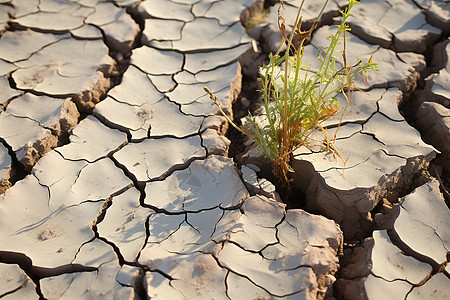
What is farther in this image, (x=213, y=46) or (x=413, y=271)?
(x=213, y=46)

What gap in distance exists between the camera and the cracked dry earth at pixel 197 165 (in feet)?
6.35

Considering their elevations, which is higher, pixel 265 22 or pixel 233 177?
pixel 265 22

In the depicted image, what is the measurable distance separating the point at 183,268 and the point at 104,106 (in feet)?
4.06

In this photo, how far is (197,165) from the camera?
239 centimetres

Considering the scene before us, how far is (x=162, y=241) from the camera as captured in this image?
2062 mm

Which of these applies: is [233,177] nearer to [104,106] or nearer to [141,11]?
[104,106]

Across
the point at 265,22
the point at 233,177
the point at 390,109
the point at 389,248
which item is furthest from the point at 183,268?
the point at 265,22

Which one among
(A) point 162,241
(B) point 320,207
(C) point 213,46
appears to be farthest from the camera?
(C) point 213,46

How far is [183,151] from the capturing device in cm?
247

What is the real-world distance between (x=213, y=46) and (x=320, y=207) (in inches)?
57.4

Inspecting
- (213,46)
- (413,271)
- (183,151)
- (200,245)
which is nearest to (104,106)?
(183,151)

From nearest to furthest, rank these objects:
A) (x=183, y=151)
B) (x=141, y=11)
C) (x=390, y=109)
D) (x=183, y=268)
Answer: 1. (x=183, y=268)
2. (x=183, y=151)
3. (x=390, y=109)
4. (x=141, y=11)

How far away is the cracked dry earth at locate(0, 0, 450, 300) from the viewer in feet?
6.35

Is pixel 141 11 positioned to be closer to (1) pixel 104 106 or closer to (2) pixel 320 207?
(1) pixel 104 106
